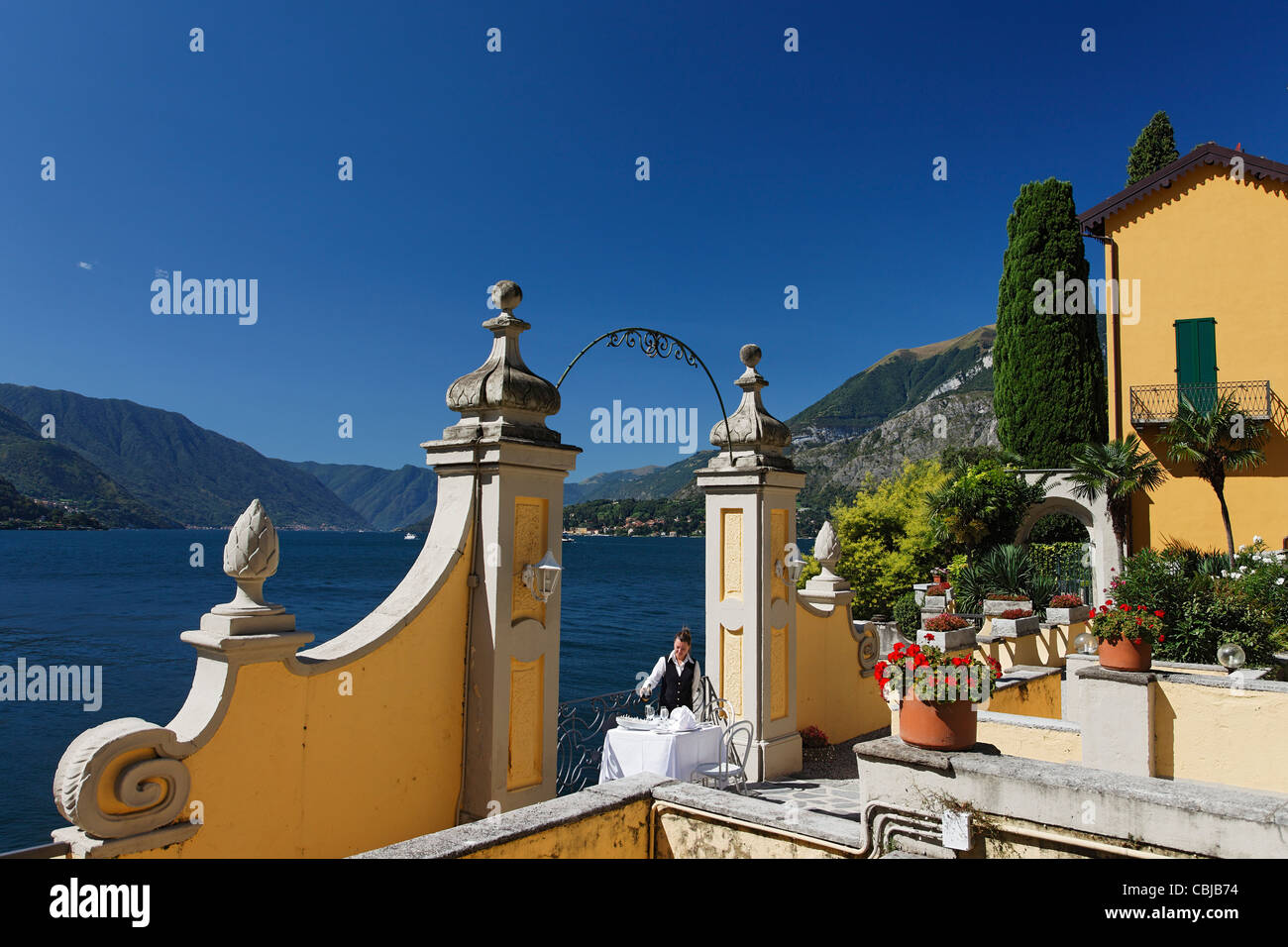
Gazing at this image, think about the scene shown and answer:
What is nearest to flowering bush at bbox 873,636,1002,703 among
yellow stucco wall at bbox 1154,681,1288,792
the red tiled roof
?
yellow stucco wall at bbox 1154,681,1288,792

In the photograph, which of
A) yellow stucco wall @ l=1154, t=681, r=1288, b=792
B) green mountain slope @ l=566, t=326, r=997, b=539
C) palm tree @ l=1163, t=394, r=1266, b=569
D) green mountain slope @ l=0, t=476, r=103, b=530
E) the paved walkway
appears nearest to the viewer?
yellow stucco wall @ l=1154, t=681, r=1288, b=792

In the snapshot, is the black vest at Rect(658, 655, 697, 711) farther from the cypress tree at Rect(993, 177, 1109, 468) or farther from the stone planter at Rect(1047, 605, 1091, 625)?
the cypress tree at Rect(993, 177, 1109, 468)

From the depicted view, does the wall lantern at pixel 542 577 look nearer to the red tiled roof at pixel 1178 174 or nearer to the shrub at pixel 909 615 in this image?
the shrub at pixel 909 615

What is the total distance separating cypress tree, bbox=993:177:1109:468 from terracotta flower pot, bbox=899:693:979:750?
24.4m

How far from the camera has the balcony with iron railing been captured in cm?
1883

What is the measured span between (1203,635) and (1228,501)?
13386mm

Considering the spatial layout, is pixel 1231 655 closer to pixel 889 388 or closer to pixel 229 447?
pixel 889 388

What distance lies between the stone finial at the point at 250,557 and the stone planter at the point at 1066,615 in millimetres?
12136

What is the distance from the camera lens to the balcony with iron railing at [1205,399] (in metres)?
18.8

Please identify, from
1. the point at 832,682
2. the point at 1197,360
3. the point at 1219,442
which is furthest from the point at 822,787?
the point at 1197,360

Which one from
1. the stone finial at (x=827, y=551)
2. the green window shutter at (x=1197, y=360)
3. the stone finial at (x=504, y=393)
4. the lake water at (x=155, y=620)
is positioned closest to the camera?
the stone finial at (x=504, y=393)

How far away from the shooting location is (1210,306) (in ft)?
64.7

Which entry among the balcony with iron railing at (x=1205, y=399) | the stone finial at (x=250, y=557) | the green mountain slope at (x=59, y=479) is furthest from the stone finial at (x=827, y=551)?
the green mountain slope at (x=59, y=479)

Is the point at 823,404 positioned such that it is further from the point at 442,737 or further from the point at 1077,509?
the point at 442,737
